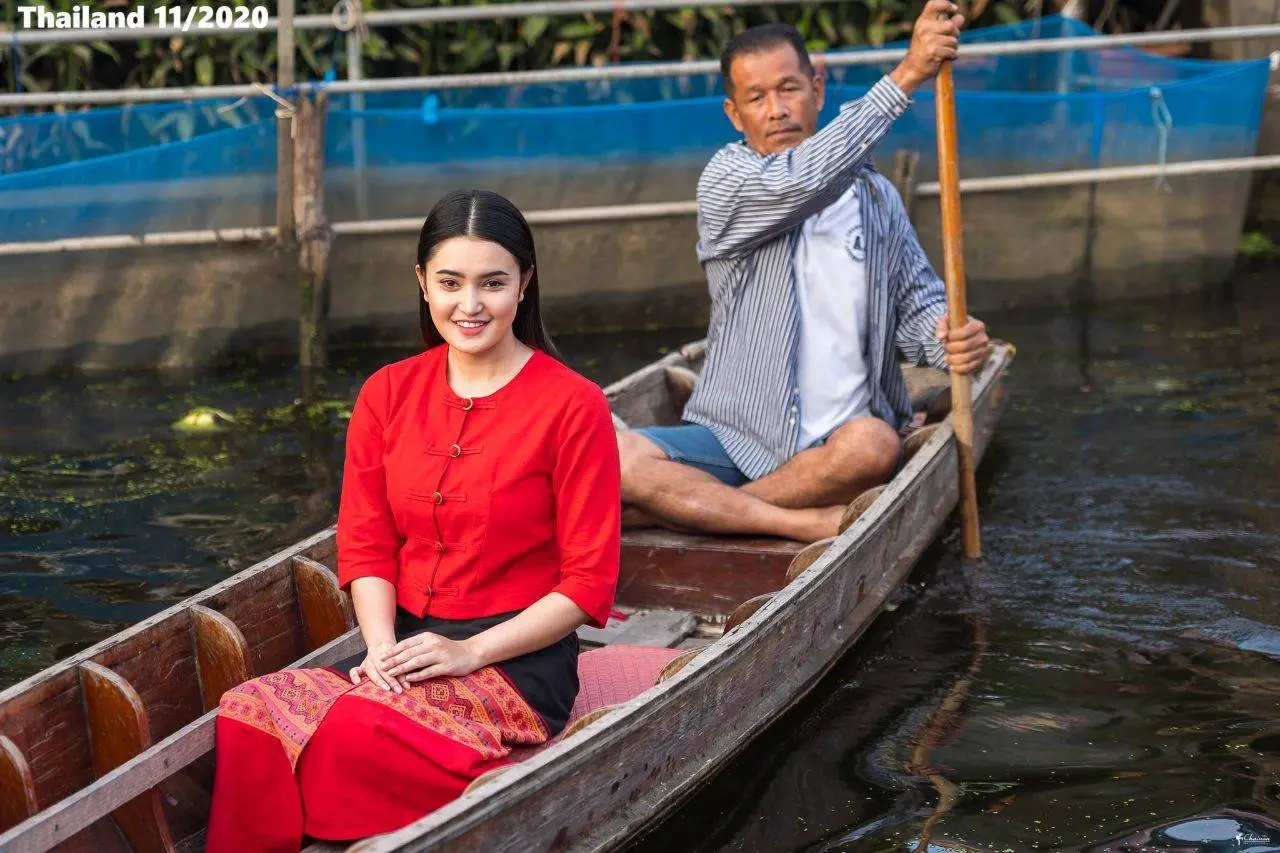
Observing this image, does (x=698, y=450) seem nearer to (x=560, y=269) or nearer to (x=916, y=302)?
(x=916, y=302)

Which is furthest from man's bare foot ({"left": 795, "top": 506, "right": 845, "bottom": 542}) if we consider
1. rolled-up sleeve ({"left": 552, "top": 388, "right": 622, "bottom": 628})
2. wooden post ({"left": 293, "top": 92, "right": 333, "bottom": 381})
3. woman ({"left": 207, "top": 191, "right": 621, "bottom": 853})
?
wooden post ({"left": 293, "top": 92, "right": 333, "bottom": 381})

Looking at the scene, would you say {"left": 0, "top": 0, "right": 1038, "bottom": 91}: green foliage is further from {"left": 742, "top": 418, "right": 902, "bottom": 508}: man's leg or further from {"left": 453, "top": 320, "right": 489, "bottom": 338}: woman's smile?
{"left": 453, "top": 320, "right": 489, "bottom": 338}: woman's smile

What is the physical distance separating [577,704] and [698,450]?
145cm

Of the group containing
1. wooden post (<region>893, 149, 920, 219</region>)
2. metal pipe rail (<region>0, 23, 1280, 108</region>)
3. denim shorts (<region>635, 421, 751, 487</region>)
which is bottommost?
denim shorts (<region>635, 421, 751, 487</region>)

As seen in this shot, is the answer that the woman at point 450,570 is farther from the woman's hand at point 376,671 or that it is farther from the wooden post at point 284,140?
the wooden post at point 284,140

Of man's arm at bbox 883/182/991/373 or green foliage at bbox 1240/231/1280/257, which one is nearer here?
man's arm at bbox 883/182/991/373

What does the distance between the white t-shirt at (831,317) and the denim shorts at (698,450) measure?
243mm

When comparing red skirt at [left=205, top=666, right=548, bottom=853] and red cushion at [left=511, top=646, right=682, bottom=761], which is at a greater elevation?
red skirt at [left=205, top=666, right=548, bottom=853]

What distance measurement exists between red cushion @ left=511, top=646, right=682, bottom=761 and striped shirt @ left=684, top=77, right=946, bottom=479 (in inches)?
44.0

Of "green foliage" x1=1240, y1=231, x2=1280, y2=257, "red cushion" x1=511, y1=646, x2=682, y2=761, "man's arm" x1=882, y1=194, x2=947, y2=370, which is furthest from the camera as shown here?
"green foliage" x1=1240, y1=231, x2=1280, y2=257

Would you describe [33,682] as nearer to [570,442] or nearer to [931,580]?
[570,442]

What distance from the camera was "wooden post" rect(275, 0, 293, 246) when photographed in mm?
7309

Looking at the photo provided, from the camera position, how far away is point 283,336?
8227 millimetres

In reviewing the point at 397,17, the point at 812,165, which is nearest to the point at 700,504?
the point at 812,165
